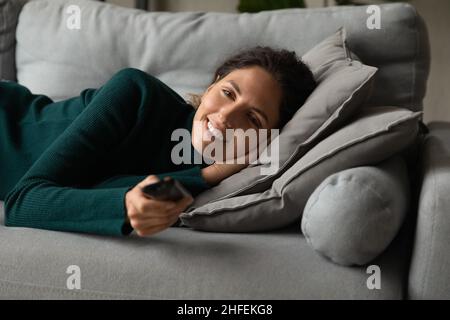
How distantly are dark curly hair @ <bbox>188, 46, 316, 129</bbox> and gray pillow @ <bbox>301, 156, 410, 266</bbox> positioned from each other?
35 cm

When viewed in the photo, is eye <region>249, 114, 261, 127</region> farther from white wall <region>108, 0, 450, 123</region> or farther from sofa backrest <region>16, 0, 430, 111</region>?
white wall <region>108, 0, 450, 123</region>

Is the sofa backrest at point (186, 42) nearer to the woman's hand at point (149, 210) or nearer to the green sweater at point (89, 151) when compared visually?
the green sweater at point (89, 151)

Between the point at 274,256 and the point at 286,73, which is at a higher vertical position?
the point at 286,73

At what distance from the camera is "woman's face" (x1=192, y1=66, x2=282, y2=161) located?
3.97 ft

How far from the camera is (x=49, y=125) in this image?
140 cm

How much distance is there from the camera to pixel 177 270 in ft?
3.17

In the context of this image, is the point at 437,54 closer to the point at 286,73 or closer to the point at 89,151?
the point at 286,73

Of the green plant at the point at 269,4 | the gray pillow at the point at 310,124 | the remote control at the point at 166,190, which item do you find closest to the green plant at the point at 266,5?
the green plant at the point at 269,4

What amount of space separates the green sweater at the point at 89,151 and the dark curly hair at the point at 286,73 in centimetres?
19

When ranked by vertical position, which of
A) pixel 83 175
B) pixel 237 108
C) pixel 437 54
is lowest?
pixel 437 54

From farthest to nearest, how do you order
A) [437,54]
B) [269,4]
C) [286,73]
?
[437,54], [269,4], [286,73]

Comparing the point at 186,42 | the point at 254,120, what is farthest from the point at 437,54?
the point at 254,120

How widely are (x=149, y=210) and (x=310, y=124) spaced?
43 centimetres
